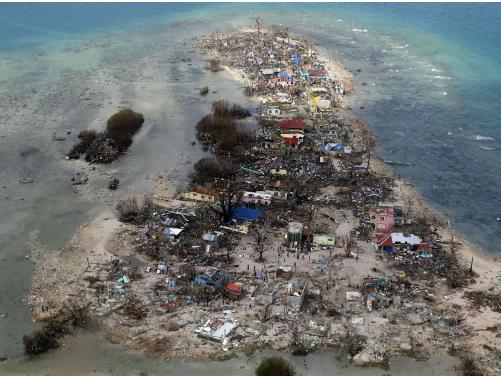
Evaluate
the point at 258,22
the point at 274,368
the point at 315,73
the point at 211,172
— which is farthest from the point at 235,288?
the point at 258,22

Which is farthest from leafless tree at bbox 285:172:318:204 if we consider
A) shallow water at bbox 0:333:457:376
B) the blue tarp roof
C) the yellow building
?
shallow water at bbox 0:333:457:376

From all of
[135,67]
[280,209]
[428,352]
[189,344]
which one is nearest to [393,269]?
[428,352]

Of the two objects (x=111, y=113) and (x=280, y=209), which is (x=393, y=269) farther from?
(x=111, y=113)

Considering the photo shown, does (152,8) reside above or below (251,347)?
above

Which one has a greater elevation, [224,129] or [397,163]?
[224,129]

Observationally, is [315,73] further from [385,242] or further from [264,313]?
[264,313]
